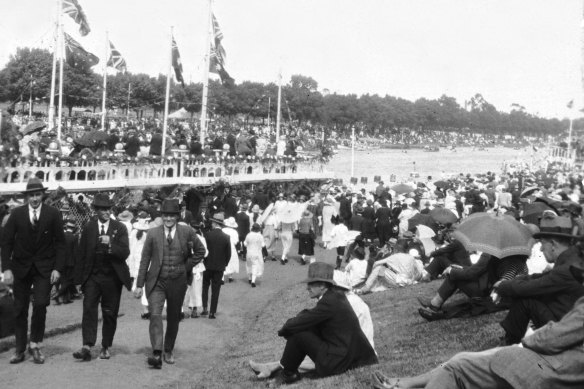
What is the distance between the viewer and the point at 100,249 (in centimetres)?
948

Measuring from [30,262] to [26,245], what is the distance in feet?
0.64

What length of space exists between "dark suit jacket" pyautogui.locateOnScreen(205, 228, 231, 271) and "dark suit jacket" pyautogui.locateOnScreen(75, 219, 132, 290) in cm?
351

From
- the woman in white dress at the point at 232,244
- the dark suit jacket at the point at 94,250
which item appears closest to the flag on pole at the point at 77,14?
the woman in white dress at the point at 232,244

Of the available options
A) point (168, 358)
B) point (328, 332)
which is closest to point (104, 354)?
point (168, 358)

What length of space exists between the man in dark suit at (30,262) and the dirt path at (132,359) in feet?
1.09

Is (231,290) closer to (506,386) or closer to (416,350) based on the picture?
(416,350)

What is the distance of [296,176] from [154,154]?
8.57 m

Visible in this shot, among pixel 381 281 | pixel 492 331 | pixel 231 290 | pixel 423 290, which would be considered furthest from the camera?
pixel 231 290

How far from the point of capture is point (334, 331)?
7.43 meters

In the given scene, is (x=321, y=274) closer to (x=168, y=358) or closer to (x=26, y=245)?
(x=168, y=358)

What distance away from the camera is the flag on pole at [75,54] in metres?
26.9

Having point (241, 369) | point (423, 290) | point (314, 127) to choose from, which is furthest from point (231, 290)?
point (314, 127)

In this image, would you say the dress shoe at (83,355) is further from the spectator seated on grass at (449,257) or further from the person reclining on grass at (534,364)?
the spectator seated on grass at (449,257)

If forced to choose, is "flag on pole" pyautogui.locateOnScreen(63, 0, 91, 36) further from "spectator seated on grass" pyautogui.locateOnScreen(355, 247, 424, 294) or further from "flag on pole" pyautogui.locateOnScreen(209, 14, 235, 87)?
"spectator seated on grass" pyautogui.locateOnScreen(355, 247, 424, 294)
